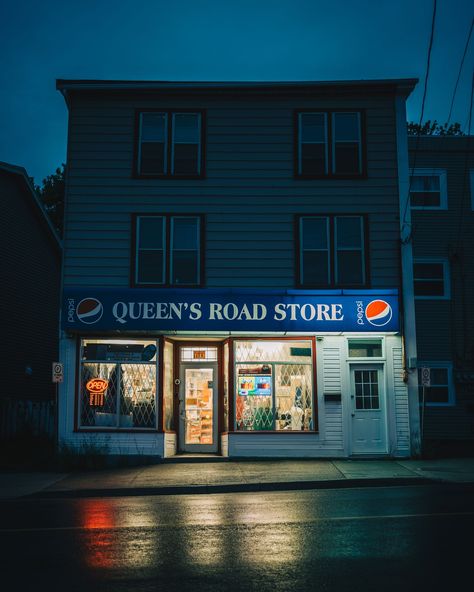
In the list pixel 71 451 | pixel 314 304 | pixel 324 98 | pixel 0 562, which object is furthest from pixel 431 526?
pixel 324 98

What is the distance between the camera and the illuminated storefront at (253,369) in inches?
683

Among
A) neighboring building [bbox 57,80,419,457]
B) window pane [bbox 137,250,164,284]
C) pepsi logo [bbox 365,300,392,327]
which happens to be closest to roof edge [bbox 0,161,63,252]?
neighboring building [bbox 57,80,419,457]

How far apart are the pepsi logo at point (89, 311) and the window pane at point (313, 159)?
6.57 m

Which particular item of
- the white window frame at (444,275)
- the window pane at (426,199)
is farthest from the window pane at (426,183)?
the white window frame at (444,275)

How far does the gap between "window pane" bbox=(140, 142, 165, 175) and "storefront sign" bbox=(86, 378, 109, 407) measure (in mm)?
5808

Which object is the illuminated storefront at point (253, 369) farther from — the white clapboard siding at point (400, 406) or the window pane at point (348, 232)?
the window pane at point (348, 232)

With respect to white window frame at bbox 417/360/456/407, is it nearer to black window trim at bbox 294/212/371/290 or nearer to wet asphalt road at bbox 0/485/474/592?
black window trim at bbox 294/212/371/290

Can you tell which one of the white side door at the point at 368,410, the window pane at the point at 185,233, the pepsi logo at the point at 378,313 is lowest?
the white side door at the point at 368,410

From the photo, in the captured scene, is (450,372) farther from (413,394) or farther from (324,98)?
(324,98)

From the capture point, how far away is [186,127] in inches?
744

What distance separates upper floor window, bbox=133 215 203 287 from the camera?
18.2 meters

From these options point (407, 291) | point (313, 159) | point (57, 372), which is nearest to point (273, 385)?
point (407, 291)

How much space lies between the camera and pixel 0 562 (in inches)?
269

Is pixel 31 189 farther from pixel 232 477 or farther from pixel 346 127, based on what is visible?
pixel 232 477
